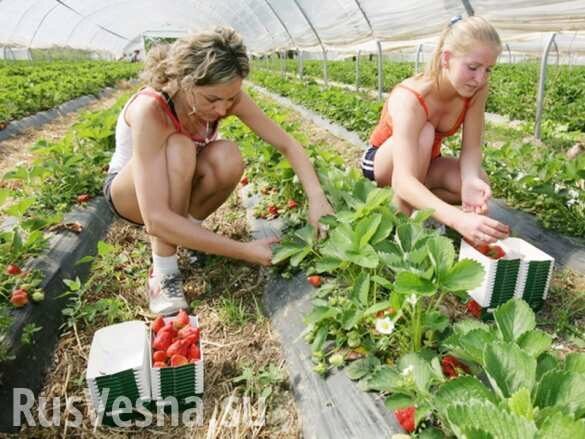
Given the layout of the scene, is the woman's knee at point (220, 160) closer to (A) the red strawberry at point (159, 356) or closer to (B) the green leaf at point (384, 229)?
(B) the green leaf at point (384, 229)

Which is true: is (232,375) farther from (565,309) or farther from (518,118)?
(518,118)

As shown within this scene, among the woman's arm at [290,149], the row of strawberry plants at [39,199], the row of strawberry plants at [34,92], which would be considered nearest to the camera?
the row of strawberry plants at [39,199]

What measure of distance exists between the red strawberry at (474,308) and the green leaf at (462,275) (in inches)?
24.5

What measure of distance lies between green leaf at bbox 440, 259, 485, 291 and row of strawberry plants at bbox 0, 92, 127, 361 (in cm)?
151

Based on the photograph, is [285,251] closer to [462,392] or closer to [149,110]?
[149,110]

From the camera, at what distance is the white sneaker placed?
7.59ft

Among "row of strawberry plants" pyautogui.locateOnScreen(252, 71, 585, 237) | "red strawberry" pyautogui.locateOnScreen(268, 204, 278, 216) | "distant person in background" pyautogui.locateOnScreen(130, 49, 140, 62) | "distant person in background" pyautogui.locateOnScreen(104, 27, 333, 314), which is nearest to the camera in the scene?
"distant person in background" pyautogui.locateOnScreen(104, 27, 333, 314)

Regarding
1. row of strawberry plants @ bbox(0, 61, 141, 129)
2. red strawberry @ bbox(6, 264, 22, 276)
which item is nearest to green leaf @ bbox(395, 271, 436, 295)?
red strawberry @ bbox(6, 264, 22, 276)

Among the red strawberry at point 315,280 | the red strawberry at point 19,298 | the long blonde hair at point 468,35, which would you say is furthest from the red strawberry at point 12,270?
the long blonde hair at point 468,35

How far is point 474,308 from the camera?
199cm

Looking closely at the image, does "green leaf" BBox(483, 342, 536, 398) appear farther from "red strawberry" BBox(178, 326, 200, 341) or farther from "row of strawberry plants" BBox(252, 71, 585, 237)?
"row of strawberry plants" BBox(252, 71, 585, 237)

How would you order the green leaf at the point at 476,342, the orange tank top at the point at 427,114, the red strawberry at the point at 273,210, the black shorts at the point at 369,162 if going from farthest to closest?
the red strawberry at the point at 273,210 → the black shorts at the point at 369,162 → the orange tank top at the point at 427,114 → the green leaf at the point at 476,342

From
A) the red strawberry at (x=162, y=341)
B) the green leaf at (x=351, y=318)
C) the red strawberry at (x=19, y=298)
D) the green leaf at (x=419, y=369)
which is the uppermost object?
the green leaf at (x=419, y=369)

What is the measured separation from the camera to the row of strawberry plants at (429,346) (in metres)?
0.97
